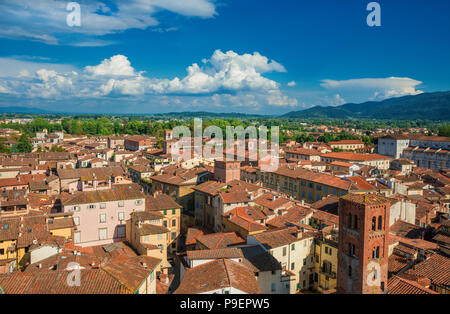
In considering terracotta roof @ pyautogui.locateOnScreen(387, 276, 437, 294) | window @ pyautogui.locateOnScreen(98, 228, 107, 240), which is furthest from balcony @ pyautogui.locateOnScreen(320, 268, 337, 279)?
window @ pyautogui.locateOnScreen(98, 228, 107, 240)

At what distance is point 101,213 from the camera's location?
33844 millimetres

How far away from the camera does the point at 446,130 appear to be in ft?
450

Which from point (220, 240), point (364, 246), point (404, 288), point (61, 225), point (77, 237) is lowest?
point (77, 237)

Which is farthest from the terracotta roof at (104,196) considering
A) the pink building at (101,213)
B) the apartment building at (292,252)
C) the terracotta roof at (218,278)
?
the terracotta roof at (218,278)

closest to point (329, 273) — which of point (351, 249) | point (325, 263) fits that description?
point (325, 263)

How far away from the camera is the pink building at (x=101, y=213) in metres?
32.9

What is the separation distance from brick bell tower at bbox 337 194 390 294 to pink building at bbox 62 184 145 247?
71.0ft

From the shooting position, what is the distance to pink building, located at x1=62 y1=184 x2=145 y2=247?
32.9 meters

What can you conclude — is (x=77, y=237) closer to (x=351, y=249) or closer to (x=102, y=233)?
(x=102, y=233)

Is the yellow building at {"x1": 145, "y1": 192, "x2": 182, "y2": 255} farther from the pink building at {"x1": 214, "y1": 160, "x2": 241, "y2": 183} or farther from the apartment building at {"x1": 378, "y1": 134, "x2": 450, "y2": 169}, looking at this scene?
the apartment building at {"x1": 378, "y1": 134, "x2": 450, "y2": 169}

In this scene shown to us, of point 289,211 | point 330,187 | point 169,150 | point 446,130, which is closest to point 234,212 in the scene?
point 289,211

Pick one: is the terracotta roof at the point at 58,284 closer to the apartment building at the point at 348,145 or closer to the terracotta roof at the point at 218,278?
the terracotta roof at the point at 218,278

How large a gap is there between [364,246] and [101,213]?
24.6 m
